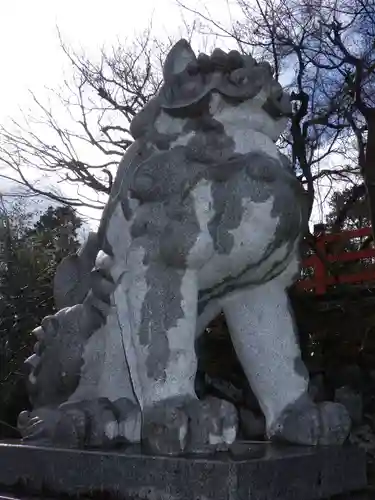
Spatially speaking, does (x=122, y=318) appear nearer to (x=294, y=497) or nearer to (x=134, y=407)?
(x=134, y=407)

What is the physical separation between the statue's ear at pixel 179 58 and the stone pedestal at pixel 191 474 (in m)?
0.89

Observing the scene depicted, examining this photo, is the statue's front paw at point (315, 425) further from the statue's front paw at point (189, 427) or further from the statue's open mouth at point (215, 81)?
the statue's open mouth at point (215, 81)

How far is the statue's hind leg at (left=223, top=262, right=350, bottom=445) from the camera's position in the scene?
4.95 feet

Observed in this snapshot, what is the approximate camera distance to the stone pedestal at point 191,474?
3.89 feet

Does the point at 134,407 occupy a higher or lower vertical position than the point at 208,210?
lower

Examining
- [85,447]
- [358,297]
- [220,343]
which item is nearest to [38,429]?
[85,447]

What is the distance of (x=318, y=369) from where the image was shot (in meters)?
5.33

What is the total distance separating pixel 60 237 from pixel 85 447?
5893 millimetres

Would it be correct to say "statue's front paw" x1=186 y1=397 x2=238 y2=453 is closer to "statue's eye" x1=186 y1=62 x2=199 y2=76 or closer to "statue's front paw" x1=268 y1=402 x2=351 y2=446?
"statue's front paw" x1=268 y1=402 x2=351 y2=446

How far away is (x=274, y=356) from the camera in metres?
1.58

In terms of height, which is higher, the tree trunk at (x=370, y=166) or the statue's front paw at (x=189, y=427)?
the tree trunk at (x=370, y=166)

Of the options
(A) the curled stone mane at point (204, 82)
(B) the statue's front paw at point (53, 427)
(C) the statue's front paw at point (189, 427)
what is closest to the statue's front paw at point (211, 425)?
(C) the statue's front paw at point (189, 427)

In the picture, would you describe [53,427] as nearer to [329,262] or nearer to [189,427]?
[189,427]

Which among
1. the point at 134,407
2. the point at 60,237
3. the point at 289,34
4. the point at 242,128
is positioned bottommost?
the point at 134,407
